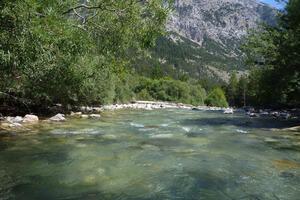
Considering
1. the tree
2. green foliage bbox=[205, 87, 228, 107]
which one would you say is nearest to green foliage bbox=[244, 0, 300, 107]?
green foliage bbox=[205, 87, 228, 107]

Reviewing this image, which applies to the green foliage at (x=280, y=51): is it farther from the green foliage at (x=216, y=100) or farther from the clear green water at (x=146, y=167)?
the green foliage at (x=216, y=100)

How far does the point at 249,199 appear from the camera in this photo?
10.6 meters

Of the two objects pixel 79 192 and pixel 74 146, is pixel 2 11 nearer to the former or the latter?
pixel 79 192

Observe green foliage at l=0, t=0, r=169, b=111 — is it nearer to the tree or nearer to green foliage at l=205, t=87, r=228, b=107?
green foliage at l=205, t=87, r=228, b=107

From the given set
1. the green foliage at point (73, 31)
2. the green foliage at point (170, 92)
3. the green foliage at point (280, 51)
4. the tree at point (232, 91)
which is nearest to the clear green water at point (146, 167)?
the green foliage at point (73, 31)

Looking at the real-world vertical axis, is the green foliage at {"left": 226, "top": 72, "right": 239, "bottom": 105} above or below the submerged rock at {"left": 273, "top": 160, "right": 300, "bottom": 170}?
above

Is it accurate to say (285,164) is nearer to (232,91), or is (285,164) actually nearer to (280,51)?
(280,51)

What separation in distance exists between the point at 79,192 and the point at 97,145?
28.6ft

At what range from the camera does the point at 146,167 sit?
581 inches

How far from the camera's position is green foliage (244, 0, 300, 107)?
3559 cm

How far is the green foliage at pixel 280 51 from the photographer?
117ft

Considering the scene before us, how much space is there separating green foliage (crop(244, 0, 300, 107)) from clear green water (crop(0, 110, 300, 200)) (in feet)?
47.8

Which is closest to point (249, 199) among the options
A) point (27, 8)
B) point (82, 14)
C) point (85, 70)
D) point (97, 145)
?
point (27, 8)

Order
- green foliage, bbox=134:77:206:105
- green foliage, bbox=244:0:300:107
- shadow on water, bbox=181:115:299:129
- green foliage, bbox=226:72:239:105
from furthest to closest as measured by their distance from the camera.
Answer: green foliage, bbox=226:72:239:105, green foliage, bbox=134:77:206:105, green foliage, bbox=244:0:300:107, shadow on water, bbox=181:115:299:129
